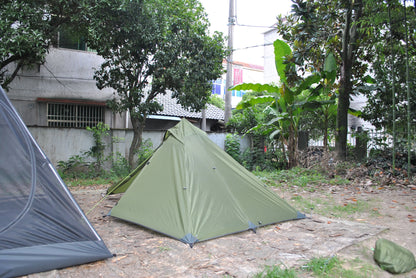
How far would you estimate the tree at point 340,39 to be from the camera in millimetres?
6949

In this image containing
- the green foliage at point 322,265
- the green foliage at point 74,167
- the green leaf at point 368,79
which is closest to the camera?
the green foliage at point 322,265

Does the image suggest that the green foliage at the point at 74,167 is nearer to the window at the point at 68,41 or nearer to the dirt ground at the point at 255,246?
the window at the point at 68,41

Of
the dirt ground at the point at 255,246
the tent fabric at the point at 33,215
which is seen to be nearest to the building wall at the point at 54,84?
the dirt ground at the point at 255,246

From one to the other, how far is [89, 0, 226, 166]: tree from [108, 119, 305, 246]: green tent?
4310mm

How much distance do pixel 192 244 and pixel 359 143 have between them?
7.86m

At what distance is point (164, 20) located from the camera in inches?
341

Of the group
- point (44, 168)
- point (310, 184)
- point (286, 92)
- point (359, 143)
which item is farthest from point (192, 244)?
point (359, 143)

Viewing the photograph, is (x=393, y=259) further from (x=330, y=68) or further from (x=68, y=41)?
(x=68, y=41)

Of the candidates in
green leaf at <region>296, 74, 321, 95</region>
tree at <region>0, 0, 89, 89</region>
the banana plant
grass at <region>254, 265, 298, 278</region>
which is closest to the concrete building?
tree at <region>0, 0, 89, 89</region>

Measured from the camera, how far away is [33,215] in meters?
3.04

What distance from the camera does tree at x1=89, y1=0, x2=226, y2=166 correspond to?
823cm

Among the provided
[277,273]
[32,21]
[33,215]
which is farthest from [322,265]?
A: [32,21]

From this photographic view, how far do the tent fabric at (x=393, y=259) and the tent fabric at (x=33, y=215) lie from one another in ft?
9.29

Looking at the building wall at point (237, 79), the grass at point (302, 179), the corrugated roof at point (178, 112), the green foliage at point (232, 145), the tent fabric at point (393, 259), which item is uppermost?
the building wall at point (237, 79)
